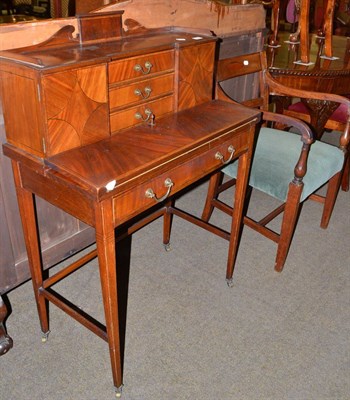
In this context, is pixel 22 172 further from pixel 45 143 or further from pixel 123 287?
pixel 123 287

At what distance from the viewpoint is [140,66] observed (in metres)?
1.52

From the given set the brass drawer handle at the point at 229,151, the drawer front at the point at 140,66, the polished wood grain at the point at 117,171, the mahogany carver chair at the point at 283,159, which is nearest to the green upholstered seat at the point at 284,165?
the mahogany carver chair at the point at 283,159

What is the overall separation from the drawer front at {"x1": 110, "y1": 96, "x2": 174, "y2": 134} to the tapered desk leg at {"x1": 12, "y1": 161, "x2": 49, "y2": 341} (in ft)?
1.22

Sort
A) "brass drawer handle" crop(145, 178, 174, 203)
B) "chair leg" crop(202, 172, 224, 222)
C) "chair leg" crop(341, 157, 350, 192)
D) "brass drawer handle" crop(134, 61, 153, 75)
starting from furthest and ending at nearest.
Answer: "chair leg" crop(341, 157, 350, 192)
"chair leg" crop(202, 172, 224, 222)
"brass drawer handle" crop(134, 61, 153, 75)
"brass drawer handle" crop(145, 178, 174, 203)

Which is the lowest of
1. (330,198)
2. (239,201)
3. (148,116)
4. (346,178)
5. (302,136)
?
(346,178)

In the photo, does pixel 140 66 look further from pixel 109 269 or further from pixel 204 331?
pixel 204 331

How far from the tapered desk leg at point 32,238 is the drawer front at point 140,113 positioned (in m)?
0.37

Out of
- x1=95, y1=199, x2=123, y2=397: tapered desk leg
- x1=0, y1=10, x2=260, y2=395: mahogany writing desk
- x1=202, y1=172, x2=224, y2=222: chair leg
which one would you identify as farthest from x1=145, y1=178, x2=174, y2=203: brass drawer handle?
x1=202, y1=172, x2=224, y2=222: chair leg

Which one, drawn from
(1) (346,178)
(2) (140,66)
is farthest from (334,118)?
(2) (140,66)

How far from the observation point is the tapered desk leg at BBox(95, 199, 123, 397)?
1.28 metres

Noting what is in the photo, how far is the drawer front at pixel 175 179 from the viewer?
1.33 meters

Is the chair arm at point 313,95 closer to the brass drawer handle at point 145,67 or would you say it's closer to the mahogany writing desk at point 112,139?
the mahogany writing desk at point 112,139

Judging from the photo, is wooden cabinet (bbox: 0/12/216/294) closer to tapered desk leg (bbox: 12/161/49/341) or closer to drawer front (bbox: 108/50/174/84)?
drawer front (bbox: 108/50/174/84)

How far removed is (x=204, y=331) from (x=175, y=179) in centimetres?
85
